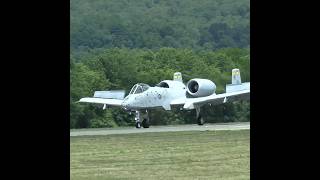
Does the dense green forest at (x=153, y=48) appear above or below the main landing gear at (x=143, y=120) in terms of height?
above

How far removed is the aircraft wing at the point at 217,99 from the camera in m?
33.3

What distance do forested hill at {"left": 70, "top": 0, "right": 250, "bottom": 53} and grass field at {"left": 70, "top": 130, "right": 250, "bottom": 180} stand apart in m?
64.7

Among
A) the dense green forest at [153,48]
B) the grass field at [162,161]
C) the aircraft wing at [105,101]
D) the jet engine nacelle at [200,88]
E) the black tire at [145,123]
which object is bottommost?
the grass field at [162,161]

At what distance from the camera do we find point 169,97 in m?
35.2

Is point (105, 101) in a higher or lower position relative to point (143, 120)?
higher

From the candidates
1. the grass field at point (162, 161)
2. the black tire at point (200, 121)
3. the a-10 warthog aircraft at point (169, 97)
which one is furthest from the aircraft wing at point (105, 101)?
the grass field at point (162, 161)

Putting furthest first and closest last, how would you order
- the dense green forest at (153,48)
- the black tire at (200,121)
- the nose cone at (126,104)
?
the dense green forest at (153,48) → the black tire at (200,121) → the nose cone at (126,104)

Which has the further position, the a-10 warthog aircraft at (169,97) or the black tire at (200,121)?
the black tire at (200,121)

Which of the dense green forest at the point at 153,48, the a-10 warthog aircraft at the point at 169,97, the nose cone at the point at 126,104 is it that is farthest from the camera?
the dense green forest at the point at 153,48

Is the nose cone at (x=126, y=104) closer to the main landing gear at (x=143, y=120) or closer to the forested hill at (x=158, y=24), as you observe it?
the main landing gear at (x=143, y=120)

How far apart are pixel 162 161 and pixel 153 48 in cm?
7973

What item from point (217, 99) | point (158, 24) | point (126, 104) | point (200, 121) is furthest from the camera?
point (158, 24)

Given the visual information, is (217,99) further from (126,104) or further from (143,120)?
(126,104)

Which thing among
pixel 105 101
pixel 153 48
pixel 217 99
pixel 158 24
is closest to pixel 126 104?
pixel 105 101
